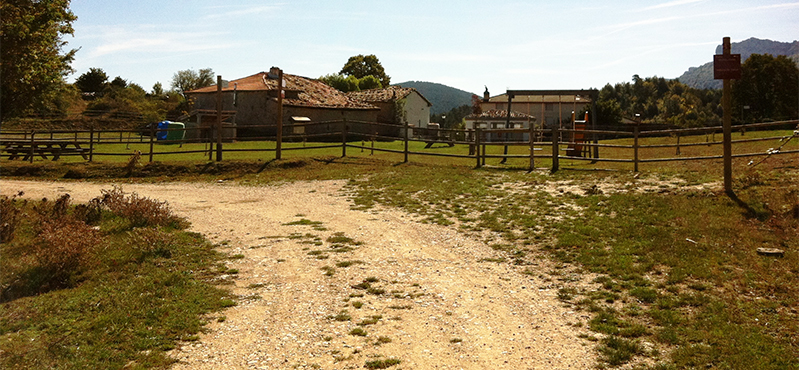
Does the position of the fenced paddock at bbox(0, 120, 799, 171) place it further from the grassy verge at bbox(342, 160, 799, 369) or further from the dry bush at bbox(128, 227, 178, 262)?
the dry bush at bbox(128, 227, 178, 262)

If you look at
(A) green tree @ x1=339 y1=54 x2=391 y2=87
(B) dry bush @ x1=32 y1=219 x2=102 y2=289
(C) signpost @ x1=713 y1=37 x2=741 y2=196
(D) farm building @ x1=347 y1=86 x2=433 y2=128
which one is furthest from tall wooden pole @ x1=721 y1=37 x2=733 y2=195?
(A) green tree @ x1=339 y1=54 x2=391 y2=87

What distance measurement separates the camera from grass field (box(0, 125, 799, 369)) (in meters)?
6.24

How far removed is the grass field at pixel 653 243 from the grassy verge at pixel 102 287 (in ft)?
1.64

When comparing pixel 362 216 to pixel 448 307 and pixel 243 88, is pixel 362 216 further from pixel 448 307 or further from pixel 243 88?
pixel 243 88

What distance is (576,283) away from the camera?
825 cm

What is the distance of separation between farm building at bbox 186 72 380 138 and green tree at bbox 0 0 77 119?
926 inches

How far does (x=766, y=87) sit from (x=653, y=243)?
61334 millimetres

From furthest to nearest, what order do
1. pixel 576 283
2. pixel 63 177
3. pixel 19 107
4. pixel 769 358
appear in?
pixel 63 177
pixel 19 107
pixel 576 283
pixel 769 358

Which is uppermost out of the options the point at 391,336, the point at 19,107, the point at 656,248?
the point at 19,107

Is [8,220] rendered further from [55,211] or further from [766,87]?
[766,87]

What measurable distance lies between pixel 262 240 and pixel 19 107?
13188 mm

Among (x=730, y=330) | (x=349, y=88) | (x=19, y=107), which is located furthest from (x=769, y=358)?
(x=349, y=88)

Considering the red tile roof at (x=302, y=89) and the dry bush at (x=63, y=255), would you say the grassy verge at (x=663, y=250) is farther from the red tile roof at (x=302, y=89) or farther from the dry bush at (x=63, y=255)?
the red tile roof at (x=302, y=89)

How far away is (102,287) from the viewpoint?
7961mm
